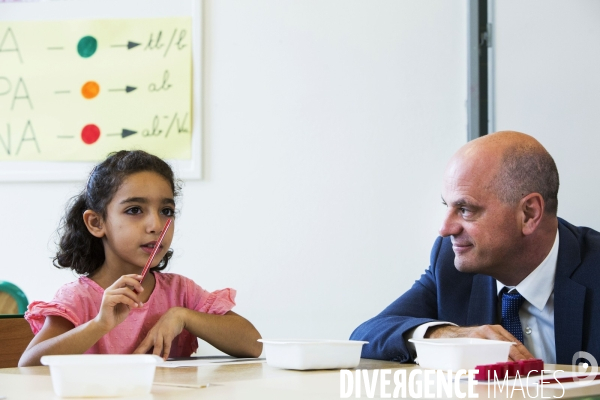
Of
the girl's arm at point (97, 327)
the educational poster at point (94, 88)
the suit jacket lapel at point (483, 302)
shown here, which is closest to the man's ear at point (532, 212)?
the suit jacket lapel at point (483, 302)

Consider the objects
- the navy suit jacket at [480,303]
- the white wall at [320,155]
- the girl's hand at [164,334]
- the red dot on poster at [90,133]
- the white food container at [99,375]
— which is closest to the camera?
the white food container at [99,375]

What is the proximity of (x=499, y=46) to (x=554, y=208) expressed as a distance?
561 mm

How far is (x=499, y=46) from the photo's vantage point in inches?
79.0

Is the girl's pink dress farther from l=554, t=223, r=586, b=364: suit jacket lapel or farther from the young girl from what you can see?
l=554, t=223, r=586, b=364: suit jacket lapel

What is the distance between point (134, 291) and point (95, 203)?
1.06 ft

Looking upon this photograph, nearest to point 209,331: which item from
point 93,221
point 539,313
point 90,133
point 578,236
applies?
point 93,221

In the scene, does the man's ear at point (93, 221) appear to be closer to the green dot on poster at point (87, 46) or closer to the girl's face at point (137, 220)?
the girl's face at point (137, 220)

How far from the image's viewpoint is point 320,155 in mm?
2156

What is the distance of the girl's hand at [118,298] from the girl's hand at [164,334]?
3.1 inches

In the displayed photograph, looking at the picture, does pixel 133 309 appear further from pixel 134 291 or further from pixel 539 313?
pixel 539 313

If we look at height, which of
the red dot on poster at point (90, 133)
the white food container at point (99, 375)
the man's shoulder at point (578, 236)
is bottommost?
the white food container at point (99, 375)

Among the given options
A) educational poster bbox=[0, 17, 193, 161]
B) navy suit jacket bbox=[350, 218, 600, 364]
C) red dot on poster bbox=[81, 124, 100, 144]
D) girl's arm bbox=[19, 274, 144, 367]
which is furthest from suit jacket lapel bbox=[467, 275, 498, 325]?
red dot on poster bbox=[81, 124, 100, 144]

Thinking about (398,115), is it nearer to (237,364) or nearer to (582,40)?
(582,40)

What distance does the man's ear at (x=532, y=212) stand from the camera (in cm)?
160
